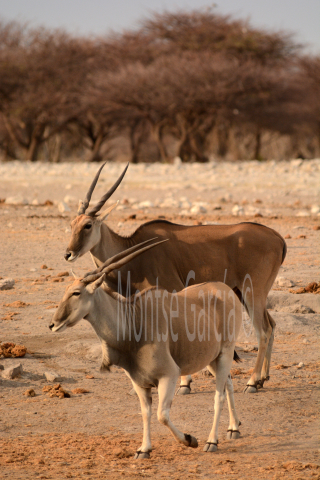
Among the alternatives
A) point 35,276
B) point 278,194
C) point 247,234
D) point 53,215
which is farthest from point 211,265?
point 278,194

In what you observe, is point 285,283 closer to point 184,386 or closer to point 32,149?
point 184,386

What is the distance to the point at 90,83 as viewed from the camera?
1442 inches

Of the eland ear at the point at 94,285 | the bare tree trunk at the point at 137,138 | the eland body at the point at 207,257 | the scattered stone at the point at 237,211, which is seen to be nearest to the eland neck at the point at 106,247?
the eland body at the point at 207,257


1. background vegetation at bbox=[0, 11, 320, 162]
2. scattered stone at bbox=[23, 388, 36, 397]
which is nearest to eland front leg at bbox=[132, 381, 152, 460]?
scattered stone at bbox=[23, 388, 36, 397]

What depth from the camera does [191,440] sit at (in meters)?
3.84

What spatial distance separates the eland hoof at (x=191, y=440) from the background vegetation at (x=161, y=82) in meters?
28.9

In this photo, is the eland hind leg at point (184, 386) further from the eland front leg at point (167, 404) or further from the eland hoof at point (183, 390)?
the eland front leg at point (167, 404)

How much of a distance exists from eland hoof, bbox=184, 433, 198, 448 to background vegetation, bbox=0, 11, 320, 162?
2890 centimetres

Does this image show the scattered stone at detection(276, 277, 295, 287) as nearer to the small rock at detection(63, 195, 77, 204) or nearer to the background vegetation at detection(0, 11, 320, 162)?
the small rock at detection(63, 195, 77, 204)

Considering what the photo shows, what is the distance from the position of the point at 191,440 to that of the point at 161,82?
29.8 meters

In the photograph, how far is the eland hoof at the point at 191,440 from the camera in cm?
383

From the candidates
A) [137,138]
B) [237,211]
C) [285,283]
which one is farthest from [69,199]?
[137,138]

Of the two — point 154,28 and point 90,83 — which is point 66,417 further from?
point 154,28

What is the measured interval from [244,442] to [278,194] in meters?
12.9
